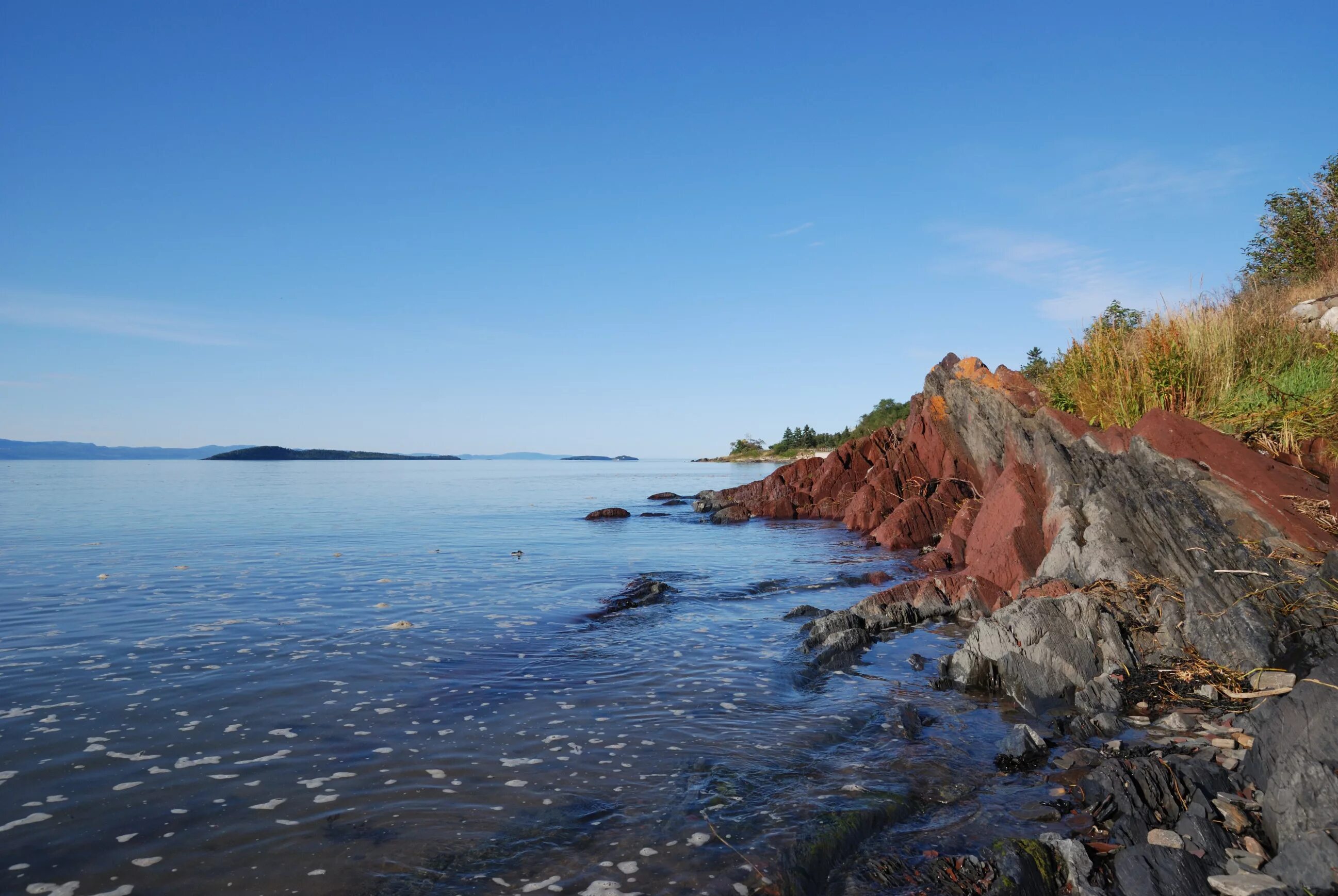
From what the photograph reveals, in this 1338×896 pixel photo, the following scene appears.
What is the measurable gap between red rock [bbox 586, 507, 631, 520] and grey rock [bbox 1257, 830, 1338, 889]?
108ft

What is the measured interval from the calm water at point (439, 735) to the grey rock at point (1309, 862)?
175 cm

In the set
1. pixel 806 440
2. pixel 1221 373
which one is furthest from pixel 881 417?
pixel 1221 373

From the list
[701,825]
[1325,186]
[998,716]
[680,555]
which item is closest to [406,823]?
[701,825]

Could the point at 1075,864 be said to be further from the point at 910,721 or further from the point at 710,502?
the point at 710,502

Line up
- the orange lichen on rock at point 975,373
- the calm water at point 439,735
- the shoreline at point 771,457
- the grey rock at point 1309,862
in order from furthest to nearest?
the shoreline at point 771,457, the orange lichen on rock at point 975,373, the calm water at point 439,735, the grey rock at point 1309,862

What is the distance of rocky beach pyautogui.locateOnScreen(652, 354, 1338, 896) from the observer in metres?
4.84

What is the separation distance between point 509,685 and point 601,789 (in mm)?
3624

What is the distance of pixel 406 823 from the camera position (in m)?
5.88

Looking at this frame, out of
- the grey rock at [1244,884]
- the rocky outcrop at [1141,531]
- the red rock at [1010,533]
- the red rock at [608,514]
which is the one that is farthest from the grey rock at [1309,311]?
the red rock at [608,514]

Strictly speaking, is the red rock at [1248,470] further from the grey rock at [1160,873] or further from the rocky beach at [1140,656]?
the grey rock at [1160,873]

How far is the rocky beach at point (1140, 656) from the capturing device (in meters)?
4.84

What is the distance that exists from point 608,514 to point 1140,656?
2997 centimetres

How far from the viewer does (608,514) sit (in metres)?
37.5

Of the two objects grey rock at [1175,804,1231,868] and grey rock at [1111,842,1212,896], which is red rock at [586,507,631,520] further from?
grey rock at [1111,842,1212,896]
